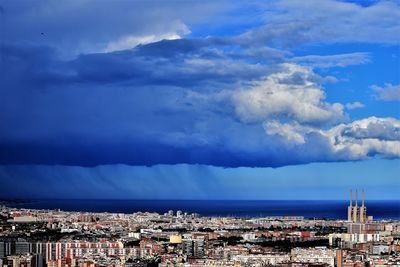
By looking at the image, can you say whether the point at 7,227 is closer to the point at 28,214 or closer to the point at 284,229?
the point at 28,214

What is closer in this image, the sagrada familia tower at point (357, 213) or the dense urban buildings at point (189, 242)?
the dense urban buildings at point (189, 242)

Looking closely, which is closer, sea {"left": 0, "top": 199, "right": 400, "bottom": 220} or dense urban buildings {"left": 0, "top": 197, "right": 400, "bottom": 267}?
dense urban buildings {"left": 0, "top": 197, "right": 400, "bottom": 267}

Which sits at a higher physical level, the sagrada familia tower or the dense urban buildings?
the sagrada familia tower

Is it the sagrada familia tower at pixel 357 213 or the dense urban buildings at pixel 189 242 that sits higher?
the sagrada familia tower at pixel 357 213

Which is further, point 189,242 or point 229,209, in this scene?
point 229,209

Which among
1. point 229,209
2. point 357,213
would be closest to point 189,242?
point 357,213

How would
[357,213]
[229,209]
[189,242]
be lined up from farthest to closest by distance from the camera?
[229,209], [357,213], [189,242]

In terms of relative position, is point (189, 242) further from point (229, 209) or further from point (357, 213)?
point (229, 209)

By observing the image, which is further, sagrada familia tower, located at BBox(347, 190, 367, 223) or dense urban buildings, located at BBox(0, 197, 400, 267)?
sagrada familia tower, located at BBox(347, 190, 367, 223)

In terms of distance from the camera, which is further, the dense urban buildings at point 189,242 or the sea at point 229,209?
the sea at point 229,209
